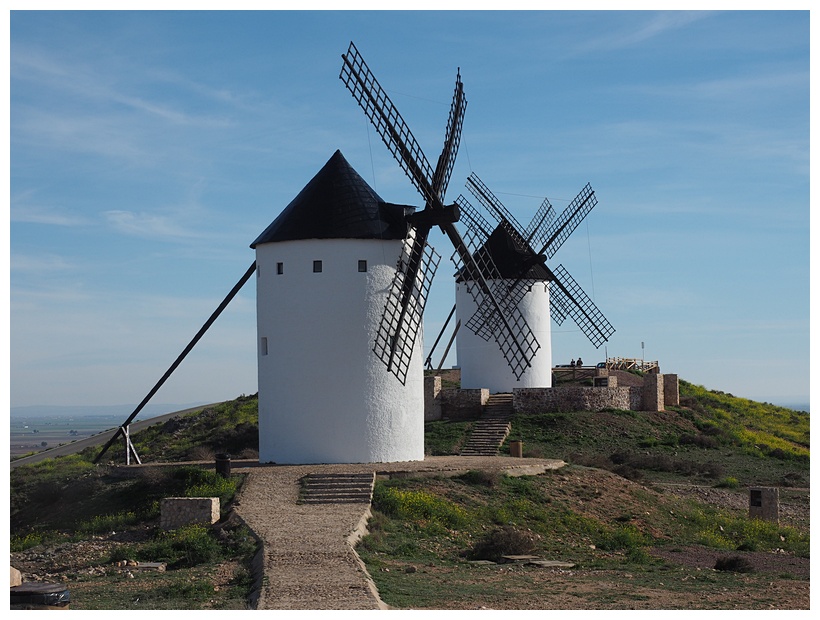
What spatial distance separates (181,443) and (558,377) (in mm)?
16849

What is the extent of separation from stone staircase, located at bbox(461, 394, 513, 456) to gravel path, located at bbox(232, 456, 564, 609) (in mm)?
4482

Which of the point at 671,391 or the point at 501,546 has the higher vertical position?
the point at 671,391

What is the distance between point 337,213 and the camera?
28469 mm

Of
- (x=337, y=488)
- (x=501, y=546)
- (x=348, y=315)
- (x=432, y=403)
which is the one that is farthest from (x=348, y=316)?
(x=432, y=403)

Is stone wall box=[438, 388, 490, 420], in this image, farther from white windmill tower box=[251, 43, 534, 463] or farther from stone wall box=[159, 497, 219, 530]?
stone wall box=[159, 497, 219, 530]

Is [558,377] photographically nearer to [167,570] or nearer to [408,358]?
[408,358]

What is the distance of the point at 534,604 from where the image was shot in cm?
1577

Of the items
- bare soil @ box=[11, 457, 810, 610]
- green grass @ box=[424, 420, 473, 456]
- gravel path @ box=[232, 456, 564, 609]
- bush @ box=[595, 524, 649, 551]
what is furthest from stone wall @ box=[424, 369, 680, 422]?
bush @ box=[595, 524, 649, 551]

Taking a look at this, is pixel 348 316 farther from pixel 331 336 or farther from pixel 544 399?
pixel 544 399

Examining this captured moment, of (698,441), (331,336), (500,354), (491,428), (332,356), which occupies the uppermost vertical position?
(331,336)

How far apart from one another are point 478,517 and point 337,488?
10.6 feet

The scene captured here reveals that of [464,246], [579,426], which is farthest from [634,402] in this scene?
[464,246]

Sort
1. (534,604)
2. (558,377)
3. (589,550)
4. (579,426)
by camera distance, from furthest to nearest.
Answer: (558,377)
(579,426)
(589,550)
(534,604)

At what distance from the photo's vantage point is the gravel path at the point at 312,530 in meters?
15.8
